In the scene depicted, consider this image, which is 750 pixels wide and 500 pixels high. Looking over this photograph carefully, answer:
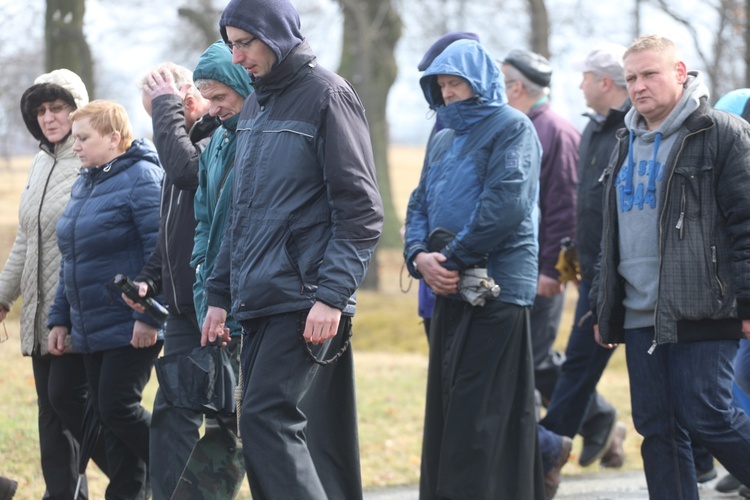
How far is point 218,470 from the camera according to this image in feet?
15.6

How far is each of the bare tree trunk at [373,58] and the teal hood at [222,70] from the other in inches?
618

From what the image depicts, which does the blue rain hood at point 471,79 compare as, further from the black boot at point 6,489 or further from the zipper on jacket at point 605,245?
the black boot at point 6,489

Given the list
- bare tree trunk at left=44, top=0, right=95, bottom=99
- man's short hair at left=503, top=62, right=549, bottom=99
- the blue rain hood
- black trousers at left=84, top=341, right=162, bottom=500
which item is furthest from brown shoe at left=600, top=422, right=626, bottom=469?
bare tree trunk at left=44, top=0, right=95, bottom=99

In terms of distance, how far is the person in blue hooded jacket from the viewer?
514 cm

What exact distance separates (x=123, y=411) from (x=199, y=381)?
99 centimetres

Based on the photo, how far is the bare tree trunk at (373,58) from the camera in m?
21.2

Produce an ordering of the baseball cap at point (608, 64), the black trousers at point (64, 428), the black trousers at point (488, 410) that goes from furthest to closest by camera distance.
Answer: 1. the baseball cap at point (608, 64)
2. the black trousers at point (64, 428)
3. the black trousers at point (488, 410)

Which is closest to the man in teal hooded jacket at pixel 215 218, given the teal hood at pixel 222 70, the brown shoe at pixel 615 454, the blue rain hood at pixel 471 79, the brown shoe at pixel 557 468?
the teal hood at pixel 222 70

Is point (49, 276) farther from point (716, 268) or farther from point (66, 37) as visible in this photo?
point (66, 37)

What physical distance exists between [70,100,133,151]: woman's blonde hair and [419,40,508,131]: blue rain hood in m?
1.57

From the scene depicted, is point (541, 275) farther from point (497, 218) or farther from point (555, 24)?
point (555, 24)

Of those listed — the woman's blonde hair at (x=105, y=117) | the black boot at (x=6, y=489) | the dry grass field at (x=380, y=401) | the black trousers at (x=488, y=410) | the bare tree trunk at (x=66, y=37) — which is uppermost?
the bare tree trunk at (x=66, y=37)

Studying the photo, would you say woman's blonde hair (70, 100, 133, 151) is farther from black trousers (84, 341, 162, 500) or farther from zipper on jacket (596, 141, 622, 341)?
zipper on jacket (596, 141, 622, 341)

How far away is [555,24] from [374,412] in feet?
69.3
